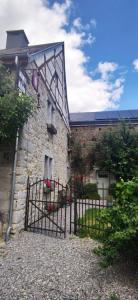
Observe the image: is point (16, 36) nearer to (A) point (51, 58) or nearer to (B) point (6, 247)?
(A) point (51, 58)

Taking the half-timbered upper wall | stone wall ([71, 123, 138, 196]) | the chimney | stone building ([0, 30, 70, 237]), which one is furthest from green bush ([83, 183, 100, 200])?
the chimney

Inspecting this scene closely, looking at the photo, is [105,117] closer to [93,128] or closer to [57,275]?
[93,128]

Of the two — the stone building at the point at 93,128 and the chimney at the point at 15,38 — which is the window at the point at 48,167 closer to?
the chimney at the point at 15,38

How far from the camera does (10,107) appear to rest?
3.93 m

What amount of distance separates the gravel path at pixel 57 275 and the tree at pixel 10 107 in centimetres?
250

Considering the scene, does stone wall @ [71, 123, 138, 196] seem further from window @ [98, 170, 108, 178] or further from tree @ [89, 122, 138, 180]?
tree @ [89, 122, 138, 180]

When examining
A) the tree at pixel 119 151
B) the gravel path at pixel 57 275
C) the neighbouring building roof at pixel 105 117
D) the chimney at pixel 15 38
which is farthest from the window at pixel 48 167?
the neighbouring building roof at pixel 105 117

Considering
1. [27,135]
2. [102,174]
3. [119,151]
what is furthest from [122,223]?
[102,174]

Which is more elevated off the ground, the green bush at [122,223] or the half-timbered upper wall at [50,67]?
the half-timbered upper wall at [50,67]

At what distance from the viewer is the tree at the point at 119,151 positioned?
1247cm

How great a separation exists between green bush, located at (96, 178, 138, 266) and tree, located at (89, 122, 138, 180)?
968 cm

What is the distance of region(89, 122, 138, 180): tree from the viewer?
12.5 metres

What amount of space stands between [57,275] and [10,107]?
328 cm

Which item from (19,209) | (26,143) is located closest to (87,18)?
(26,143)
